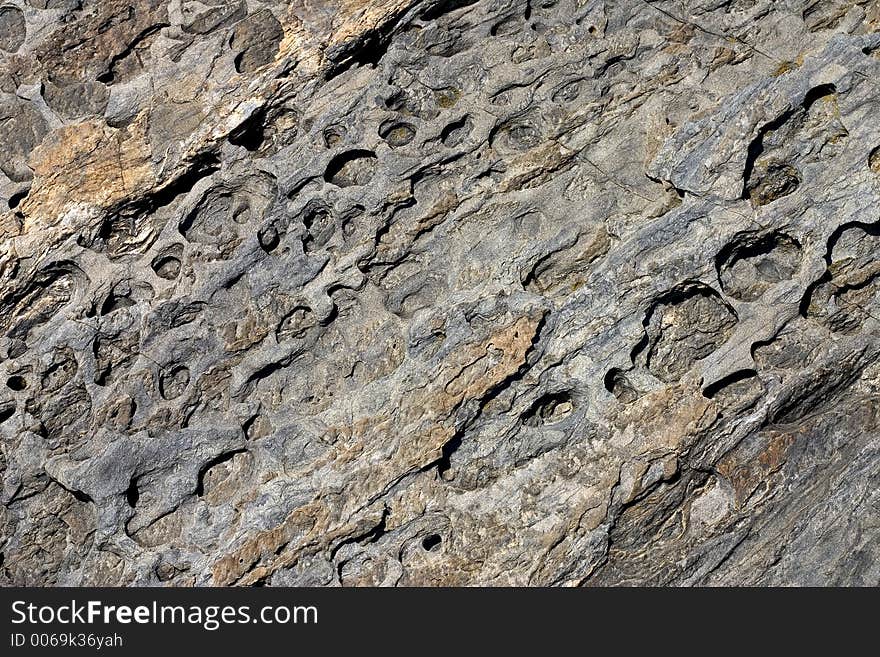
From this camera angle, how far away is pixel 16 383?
2553mm

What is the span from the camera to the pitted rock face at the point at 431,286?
255 cm

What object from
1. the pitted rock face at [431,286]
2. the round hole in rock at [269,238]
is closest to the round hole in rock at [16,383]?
the pitted rock face at [431,286]

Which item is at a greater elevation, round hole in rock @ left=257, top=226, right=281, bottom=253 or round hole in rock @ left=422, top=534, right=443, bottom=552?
round hole in rock @ left=257, top=226, right=281, bottom=253

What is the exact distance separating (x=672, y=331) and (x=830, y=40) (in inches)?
38.8

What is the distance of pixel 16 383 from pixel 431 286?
1274mm

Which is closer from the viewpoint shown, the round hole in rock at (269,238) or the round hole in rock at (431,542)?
the round hole in rock at (269,238)

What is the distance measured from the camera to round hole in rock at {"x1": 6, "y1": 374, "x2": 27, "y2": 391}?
8.34ft

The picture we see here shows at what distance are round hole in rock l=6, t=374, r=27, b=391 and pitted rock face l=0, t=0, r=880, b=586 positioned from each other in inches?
0.6

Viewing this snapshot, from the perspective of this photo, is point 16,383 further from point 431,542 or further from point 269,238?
point 431,542

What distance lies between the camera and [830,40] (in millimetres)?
2574

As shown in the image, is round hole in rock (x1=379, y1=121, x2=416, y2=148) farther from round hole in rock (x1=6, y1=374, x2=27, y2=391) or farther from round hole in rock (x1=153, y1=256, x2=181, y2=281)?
round hole in rock (x1=6, y1=374, x2=27, y2=391)

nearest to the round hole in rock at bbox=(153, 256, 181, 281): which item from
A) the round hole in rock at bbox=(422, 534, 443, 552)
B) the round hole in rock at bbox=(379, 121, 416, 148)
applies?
the round hole in rock at bbox=(379, 121, 416, 148)

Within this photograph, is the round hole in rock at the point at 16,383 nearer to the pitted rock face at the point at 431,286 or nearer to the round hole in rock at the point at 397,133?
the pitted rock face at the point at 431,286

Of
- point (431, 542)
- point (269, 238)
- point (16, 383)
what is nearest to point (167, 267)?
point (269, 238)
